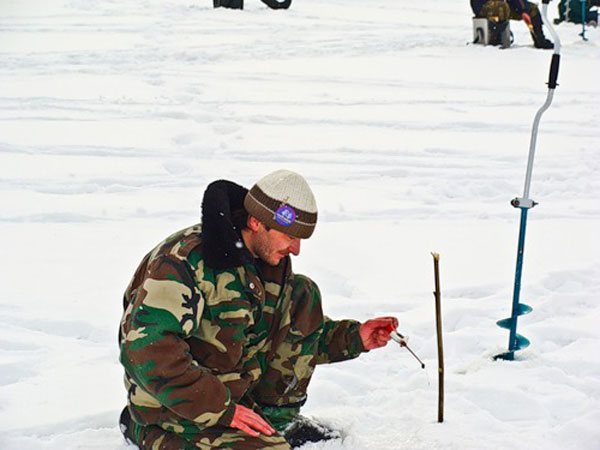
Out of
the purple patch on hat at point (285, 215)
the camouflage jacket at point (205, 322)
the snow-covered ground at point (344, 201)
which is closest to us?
the camouflage jacket at point (205, 322)

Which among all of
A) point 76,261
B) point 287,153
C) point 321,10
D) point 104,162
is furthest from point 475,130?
point 321,10

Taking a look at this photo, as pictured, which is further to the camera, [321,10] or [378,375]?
[321,10]

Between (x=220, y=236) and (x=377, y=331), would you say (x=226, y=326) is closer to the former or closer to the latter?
(x=220, y=236)

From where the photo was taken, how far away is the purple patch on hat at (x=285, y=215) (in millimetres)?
2531

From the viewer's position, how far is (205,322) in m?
2.57

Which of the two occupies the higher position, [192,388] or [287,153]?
[192,388]

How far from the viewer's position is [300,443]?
296cm

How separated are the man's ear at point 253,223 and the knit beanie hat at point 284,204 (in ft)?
0.13

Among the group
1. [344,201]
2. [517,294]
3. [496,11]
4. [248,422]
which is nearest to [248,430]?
[248,422]

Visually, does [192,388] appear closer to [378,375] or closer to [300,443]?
[300,443]

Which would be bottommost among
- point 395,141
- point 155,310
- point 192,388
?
point 395,141

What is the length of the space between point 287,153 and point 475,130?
77.8 inches

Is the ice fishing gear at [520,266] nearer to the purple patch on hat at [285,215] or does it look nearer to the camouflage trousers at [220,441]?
the purple patch on hat at [285,215]

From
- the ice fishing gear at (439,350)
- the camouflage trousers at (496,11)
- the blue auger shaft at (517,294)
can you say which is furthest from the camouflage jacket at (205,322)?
the camouflage trousers at (496,11)
